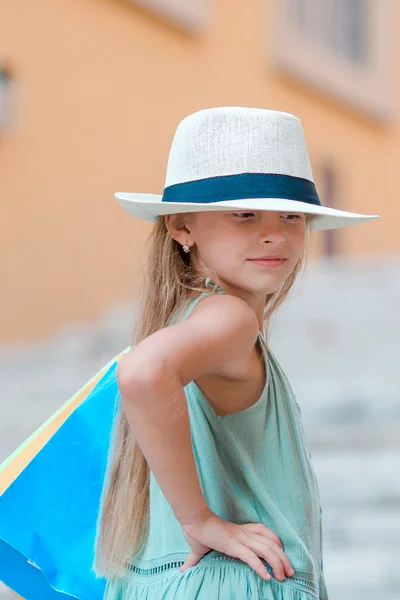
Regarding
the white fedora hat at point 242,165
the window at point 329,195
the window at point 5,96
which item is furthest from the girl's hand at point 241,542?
the window at point 329,195

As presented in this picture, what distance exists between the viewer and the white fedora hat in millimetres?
1331

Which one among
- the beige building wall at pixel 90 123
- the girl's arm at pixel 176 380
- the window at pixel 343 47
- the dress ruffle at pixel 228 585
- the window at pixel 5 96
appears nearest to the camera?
the girl's arm at pixel 176 380

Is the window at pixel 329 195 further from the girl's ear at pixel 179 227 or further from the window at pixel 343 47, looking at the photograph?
the girl's ear at pixel 179 227

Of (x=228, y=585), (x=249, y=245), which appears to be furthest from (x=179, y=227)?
(x=228, y=585)

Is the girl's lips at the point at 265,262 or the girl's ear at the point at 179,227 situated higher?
the girl's ear at the point at 179,227

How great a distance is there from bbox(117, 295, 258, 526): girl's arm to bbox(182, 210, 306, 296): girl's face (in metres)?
0.09

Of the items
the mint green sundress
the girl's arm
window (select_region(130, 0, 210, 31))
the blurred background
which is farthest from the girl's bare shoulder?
window (select_region(130, 0, 210, 31))

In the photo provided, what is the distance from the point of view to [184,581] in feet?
4.32

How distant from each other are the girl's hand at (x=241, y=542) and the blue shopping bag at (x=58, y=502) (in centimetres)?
30

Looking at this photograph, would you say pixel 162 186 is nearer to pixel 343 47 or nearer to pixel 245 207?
pixel 343 47

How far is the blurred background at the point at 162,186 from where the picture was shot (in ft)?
13.9

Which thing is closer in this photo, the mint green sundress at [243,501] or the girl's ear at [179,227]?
the mint green sundress at [243,501]

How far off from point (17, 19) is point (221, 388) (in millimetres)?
6526

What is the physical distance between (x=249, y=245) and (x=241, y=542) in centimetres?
39
